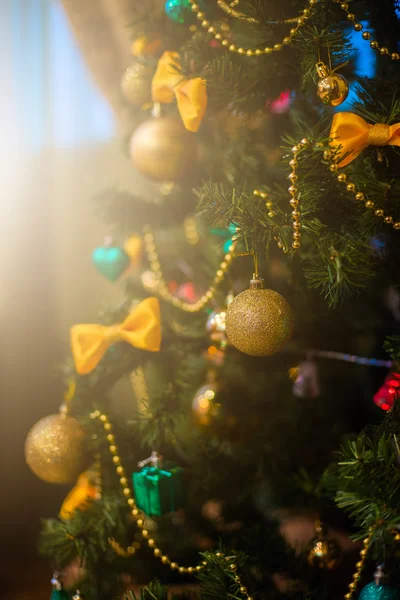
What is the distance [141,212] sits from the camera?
928mm

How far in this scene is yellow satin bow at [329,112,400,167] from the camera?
1.72ft

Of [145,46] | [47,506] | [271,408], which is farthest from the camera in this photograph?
[47,506]

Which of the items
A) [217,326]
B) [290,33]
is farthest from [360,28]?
[217,326]

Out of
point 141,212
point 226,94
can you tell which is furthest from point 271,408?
point 226,94

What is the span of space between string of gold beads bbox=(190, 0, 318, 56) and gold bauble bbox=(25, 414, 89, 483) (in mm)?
595

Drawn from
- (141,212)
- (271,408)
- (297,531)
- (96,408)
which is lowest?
(297,531)

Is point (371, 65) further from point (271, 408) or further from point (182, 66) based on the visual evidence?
point (271, 408)

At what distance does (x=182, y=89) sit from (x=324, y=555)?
2.36 ft

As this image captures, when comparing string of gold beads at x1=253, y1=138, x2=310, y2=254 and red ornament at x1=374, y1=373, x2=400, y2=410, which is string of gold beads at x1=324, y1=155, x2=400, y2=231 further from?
red ornament at x1=374, y1=373, x2=400, y2=410

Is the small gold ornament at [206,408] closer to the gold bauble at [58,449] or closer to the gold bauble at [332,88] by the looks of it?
the gold bauble at [58,449]

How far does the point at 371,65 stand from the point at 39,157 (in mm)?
920

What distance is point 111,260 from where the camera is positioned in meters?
0.91

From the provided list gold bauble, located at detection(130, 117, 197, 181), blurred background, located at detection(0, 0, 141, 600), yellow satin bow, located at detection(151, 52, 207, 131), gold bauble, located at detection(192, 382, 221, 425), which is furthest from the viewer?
blurred background, located at detection(0, 0, 141, 600)

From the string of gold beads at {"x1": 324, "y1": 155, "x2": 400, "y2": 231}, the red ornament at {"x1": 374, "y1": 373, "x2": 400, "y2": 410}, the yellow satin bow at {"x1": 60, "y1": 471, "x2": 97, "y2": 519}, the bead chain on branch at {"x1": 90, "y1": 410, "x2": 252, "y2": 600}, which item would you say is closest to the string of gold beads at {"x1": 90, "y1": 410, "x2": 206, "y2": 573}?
the bead chain on branch at {"x1": 90, "y1": 410, "x2": 252, "y2": 600}
